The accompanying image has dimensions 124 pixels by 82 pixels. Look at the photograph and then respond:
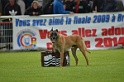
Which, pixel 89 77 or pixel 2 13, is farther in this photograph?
pixel 2 13

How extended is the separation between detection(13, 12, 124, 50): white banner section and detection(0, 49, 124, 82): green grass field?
3723 mm

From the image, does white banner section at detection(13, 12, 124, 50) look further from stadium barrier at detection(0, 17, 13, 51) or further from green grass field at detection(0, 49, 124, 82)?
green grass field at detection(0, 49, 124, 82)

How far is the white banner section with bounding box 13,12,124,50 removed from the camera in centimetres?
2277

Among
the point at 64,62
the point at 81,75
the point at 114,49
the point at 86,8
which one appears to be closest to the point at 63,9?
the point at 86,8

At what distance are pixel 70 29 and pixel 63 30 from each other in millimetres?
300

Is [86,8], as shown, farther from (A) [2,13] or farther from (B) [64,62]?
(B) [64,62]

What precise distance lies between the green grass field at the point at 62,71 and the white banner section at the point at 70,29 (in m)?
3.72

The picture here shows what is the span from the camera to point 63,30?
2283cm

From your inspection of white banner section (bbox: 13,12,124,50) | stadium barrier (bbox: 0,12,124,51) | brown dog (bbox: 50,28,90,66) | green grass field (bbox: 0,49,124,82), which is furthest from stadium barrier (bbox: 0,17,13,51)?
brown dog (bbox: 50,28,90,66)

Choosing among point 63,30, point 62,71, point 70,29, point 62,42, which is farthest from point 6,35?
point 62,71

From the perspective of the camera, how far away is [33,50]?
74.8 ft

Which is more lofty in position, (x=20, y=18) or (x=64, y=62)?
(x=20, y=18)

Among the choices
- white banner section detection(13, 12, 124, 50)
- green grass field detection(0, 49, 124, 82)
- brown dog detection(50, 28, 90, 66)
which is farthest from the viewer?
white banner section detection(13, 12, 124, 50)

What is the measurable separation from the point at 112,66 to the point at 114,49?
24.5 feet
